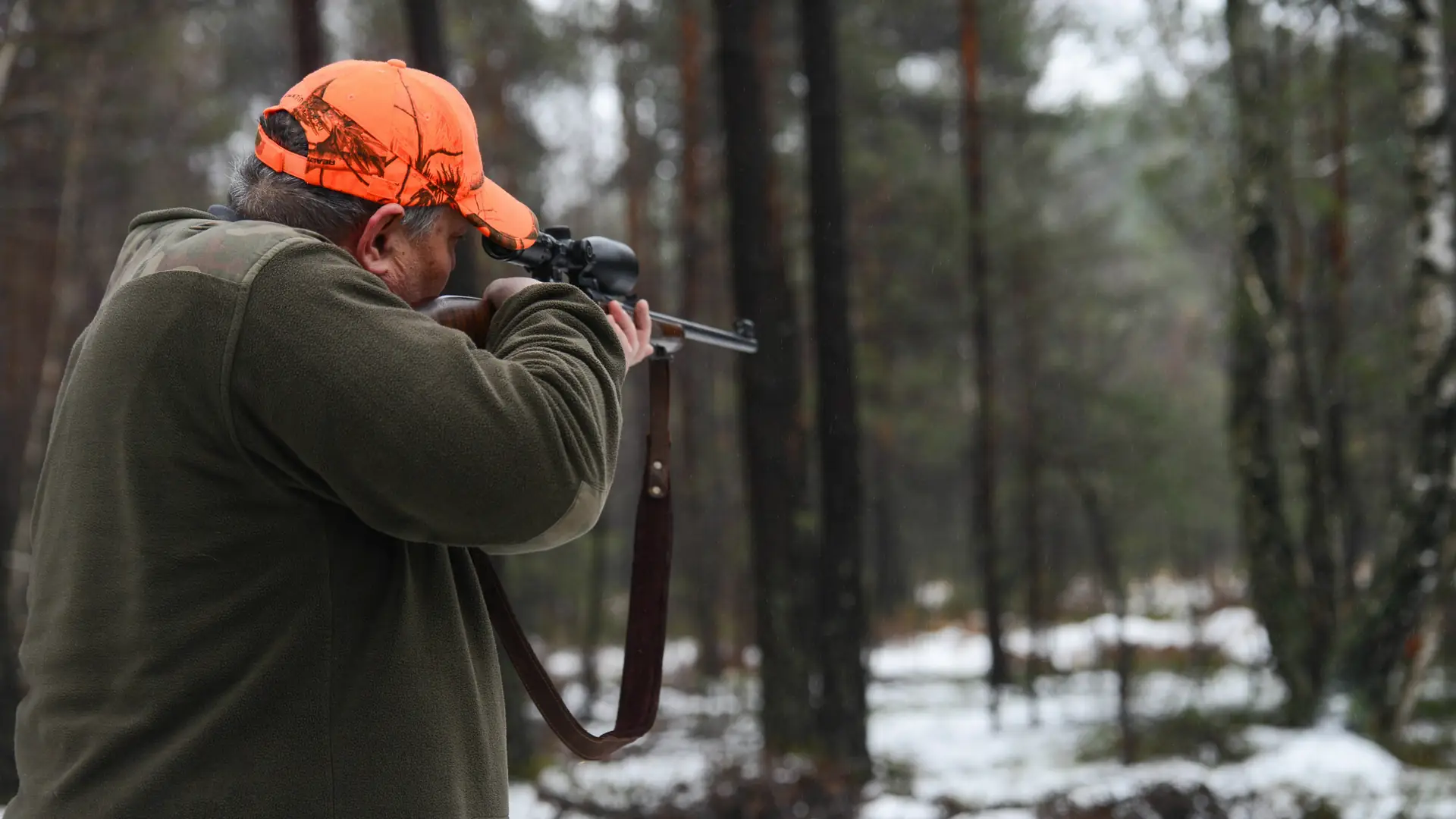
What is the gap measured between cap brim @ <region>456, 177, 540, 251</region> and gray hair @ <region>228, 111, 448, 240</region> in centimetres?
9

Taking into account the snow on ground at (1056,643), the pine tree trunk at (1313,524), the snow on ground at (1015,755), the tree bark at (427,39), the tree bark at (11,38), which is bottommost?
the snow on ground at (1056,643)

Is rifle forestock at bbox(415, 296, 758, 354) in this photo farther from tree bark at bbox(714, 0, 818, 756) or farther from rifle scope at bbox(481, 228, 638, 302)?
tree bark at bbox(714, 0, 818, 756)

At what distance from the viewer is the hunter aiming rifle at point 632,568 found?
1910mm

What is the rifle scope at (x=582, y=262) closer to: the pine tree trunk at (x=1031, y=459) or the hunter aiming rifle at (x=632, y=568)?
the hunter aiming rifle at (x=632, y=568)

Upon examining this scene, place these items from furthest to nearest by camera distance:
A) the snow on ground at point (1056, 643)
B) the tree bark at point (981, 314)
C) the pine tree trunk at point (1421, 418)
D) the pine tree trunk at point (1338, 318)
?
the snow on ground at point (1056, 643)
the tree bark at point (981, 314)
the pine tree trunk at point (1338, 318)
the pine tree trunk at point (1421, 418)

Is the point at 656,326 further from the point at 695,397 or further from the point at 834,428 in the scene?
the point at 695,397

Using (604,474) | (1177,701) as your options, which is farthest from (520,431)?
(1177,701)

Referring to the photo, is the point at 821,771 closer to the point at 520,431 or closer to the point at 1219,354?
the point at 520,431

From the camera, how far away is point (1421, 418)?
7723mm

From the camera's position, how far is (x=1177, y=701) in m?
10.5

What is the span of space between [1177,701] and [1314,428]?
2642 mm

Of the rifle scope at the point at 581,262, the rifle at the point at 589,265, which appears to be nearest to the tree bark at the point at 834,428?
the rifle at the point at 589,265

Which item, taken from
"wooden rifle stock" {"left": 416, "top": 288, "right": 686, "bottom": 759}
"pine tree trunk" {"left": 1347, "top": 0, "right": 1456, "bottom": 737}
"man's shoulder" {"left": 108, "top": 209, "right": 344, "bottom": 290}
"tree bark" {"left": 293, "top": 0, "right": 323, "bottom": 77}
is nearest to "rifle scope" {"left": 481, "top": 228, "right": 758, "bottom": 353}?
"wooden rifle stock" {"left": 416, "top": 288, "right": 686, "bottom": 759}

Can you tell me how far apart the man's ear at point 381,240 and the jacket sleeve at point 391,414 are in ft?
0.59
